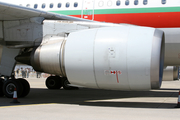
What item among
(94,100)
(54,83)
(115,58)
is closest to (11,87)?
(94,100)

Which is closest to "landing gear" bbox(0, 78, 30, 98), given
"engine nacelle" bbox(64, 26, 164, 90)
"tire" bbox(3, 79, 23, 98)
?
"tire" bbox(3, 79, 23, 98)

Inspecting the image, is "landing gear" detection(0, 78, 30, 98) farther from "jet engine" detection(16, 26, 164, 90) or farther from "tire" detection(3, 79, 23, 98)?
"jet engine" detection(16, 26, 164, 90)

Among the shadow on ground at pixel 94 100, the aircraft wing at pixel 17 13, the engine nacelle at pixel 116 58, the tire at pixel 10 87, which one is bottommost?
the shadow on ground at pixel 94 100

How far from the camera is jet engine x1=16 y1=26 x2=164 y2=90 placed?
7133mm

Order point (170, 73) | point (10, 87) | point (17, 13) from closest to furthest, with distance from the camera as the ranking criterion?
1. point (17, 13)
2. point (10, 87)
3. point (170, 73)

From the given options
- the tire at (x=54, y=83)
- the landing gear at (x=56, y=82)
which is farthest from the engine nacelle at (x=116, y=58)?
the tire at (x=54, y=83)

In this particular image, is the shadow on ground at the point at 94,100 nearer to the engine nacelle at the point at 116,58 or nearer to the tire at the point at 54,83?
the engine nacelle at the point at 116,58

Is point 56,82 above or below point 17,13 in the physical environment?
below

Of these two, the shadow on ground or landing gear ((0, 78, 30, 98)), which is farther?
landing gear ((0, 78, 30, 98))

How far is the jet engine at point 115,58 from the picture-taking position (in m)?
7.13

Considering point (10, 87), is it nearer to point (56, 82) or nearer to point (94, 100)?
point (94, 100)

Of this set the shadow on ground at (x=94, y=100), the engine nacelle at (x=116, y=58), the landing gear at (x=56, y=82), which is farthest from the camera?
the landing gear at (x=56, y=82)

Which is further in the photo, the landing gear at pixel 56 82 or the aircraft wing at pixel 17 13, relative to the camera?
the landing gear at pixel 56 82

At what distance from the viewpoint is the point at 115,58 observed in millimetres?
7297
